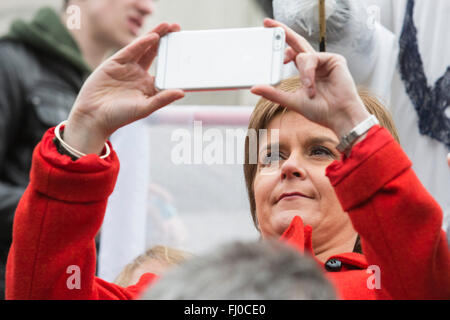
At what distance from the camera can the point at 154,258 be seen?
6.48ft

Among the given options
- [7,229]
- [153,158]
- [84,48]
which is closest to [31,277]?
[7,229]

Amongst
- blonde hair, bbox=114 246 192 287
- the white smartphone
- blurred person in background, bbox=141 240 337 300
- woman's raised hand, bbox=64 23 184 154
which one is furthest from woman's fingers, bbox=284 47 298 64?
blonde hair, bbox=114 246 192 287

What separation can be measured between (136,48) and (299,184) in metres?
0.38

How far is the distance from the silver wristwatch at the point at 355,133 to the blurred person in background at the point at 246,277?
1.27ft

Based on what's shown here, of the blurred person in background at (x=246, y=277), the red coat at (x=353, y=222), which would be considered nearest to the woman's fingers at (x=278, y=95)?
the red coat at (x=353, y=222)

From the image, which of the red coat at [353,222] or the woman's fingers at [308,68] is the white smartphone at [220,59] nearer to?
the woman's fingers at [308,68]

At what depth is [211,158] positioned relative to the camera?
77.9 inches

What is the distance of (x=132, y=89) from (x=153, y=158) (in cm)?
91

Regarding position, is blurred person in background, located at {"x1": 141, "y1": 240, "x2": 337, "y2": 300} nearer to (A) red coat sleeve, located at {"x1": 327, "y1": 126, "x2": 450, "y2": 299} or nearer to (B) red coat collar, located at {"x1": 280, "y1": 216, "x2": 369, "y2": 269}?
(A) red coat sleeve, located at {"x1": 327, "y1": 126, "x2": 450, "y2": 299}

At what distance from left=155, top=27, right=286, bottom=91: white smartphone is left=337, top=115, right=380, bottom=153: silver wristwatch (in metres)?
0.14

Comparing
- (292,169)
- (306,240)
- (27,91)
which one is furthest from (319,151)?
(27,91)

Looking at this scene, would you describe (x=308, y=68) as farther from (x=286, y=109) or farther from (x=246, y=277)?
(x=246, y=277)

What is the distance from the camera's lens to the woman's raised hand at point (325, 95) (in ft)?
3.81

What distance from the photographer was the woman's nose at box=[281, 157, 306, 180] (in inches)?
54.1
